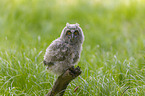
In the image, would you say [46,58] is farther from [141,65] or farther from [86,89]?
[141,65]

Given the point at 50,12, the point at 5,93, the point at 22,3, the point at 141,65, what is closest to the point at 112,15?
the point at 50,12

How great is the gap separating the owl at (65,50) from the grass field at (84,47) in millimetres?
735

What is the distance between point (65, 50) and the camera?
3.09 m

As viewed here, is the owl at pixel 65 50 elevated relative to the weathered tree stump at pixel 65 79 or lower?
elevated

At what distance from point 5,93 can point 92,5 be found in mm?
6040

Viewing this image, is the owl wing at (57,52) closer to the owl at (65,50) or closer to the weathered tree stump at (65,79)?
the owl at (65,50)

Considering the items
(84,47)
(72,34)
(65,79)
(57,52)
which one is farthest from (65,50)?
(84,47)

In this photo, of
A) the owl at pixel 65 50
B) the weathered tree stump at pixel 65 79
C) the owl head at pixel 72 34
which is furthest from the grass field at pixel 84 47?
the owl head at pixel 72 34

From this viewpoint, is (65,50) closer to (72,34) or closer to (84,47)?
(72,34)

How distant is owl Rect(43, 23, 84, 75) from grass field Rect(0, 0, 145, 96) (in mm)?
735

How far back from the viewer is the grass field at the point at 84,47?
388 centimetres

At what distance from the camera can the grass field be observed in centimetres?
388

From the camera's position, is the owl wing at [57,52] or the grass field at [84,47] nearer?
the owl wing at [57,52]

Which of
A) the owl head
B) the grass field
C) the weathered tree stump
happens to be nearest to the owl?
the owl head
